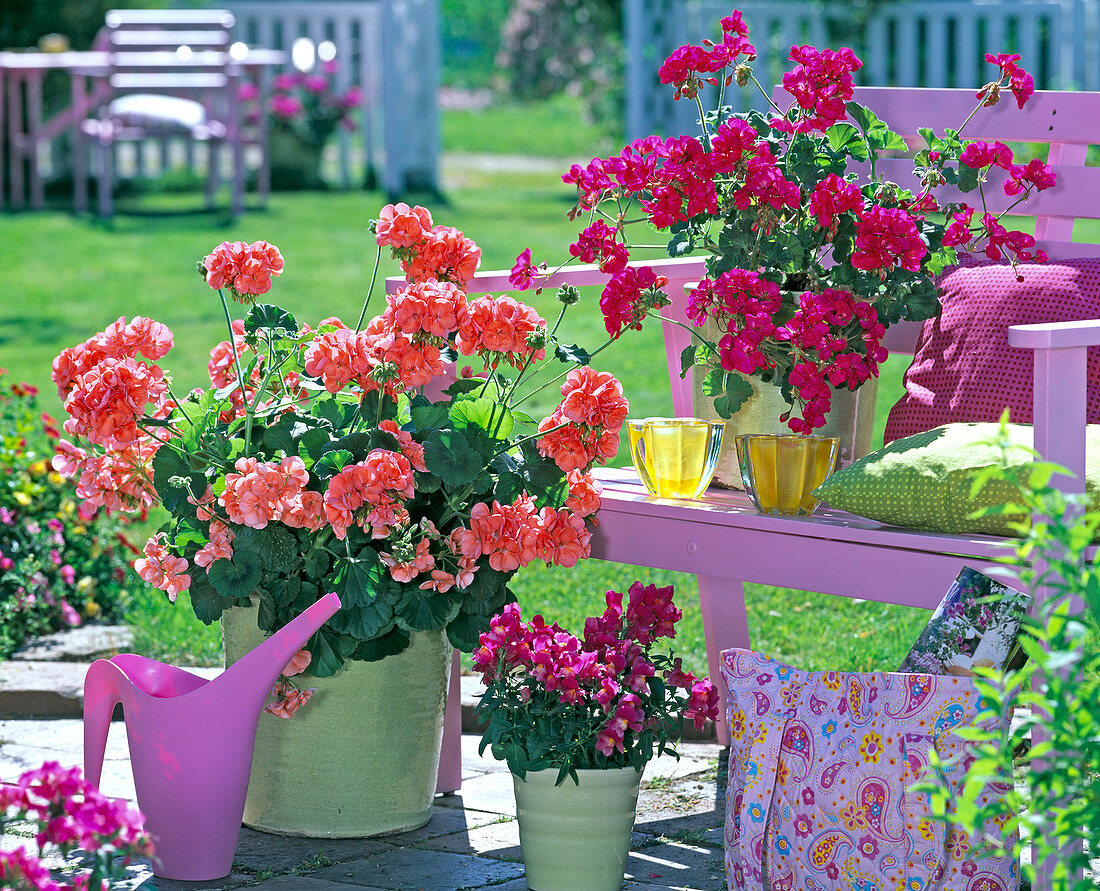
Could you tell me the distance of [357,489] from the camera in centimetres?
209

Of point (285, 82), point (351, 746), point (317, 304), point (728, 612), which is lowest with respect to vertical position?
point (351, 746)

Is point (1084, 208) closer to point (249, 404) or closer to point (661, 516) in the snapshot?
point (661, 516)

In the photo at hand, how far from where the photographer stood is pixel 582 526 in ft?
7.29

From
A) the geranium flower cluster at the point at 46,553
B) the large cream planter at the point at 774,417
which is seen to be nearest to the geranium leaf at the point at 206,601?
the large cream planter at the point at 774,417

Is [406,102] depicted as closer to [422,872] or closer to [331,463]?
[331,463]

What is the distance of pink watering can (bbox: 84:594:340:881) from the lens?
2.12m

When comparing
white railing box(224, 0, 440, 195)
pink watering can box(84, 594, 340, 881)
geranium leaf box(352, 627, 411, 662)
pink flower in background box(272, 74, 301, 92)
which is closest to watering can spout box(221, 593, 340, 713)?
pink watering can box(84, 594, 340, 881)

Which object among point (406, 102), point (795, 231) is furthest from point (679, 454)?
point (406, 102)

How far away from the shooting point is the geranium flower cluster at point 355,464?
2.12m

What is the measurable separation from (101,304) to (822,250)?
4398 millimetres

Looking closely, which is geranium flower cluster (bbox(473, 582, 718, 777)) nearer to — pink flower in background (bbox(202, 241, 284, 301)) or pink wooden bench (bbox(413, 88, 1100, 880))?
pink wooden bench (bbox(413, 88, 1100, 880))

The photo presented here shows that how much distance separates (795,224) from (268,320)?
0.77 meters

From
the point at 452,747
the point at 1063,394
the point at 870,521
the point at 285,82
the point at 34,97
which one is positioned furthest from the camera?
the point at 285,82

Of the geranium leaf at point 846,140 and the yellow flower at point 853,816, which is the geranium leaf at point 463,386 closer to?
the geranium leaf at point 846,140
